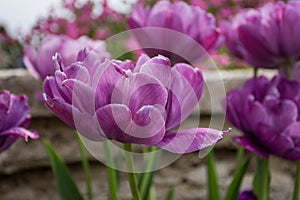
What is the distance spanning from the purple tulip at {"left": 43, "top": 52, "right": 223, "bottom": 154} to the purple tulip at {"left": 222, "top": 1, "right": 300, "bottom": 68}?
0.35 metres

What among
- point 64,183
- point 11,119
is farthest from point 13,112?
point 64,183

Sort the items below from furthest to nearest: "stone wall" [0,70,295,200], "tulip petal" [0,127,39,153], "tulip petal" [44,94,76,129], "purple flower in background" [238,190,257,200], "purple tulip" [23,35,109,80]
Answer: "stone wall" [0,70,295,200] < "purple tulip" [23,35,109,80] < "purple flower in background" [238,190,257,200] < "tulip petal" [0,127,39,153] < "tulip petal" [44,94,76,129]

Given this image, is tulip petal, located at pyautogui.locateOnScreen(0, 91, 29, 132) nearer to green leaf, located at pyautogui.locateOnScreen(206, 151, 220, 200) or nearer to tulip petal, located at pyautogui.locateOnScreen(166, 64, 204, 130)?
tulip petal, located at pyautogui.locateOnScreen(166, 64, 204, 130)

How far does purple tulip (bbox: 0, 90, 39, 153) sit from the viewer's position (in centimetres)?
57

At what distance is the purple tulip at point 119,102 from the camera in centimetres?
42

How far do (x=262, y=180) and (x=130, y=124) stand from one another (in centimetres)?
36

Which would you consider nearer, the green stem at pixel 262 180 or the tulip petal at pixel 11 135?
the tulip petal at pixel 11 135

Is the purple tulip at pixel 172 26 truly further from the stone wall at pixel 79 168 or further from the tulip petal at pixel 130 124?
the stone wall at pixel 79 168

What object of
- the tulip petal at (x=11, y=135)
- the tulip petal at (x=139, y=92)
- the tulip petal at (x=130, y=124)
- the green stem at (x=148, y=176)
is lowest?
the green stem at (x=148, y=176)

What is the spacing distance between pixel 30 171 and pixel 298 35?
98cm

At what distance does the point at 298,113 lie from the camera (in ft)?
2.24

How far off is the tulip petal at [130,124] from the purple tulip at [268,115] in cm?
24

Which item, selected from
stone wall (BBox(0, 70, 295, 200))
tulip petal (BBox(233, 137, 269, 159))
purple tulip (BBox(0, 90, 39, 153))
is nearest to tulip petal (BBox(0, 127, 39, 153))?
purple tulip (BBox(0, 90, 39, 153))

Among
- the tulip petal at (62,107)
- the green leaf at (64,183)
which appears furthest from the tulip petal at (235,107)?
the tulip petal at (62,107)
